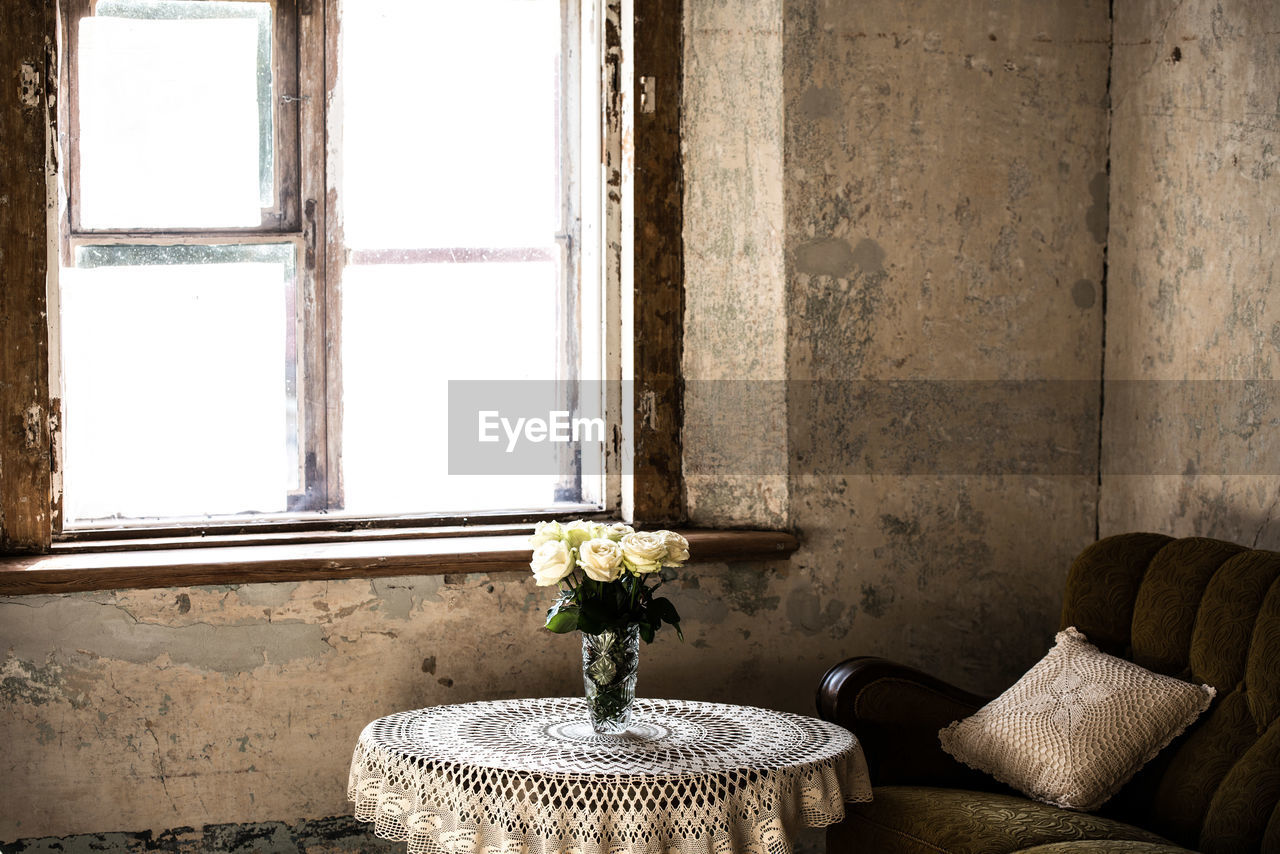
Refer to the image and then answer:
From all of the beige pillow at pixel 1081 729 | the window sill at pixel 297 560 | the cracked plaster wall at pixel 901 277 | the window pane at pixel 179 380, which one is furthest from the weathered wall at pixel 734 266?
the window pane at pixel 179 380

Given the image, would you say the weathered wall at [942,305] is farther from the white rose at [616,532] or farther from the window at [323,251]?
the white rose at [616,532]

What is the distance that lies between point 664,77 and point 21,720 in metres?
2.20

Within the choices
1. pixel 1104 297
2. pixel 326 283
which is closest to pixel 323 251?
pixel 326 283

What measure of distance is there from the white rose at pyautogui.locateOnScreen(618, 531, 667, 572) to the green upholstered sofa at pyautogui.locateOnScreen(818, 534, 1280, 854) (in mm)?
651

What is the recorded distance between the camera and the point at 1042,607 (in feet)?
10.4

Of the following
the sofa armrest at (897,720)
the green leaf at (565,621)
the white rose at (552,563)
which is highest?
the white rose at (552,563)

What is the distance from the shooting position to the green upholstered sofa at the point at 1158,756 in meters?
2.09

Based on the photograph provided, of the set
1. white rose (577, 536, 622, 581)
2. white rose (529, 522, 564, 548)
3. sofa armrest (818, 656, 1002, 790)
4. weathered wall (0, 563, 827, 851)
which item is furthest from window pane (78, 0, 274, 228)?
sofa armrest (818, 656, 1002, 790)

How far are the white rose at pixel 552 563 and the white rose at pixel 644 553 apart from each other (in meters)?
0.11

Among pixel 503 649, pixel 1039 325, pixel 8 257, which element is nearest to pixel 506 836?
pixel 503 649

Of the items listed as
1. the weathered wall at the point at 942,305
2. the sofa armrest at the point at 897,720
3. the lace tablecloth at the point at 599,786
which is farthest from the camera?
the weathered wall at the point at 942,305

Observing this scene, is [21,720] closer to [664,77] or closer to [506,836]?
[506,836]

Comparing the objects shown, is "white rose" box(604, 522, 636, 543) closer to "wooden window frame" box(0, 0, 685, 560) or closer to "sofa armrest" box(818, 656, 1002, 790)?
"sofa armrest" box(818, 656, 1002, 790)

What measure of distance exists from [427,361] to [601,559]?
1.22 m
